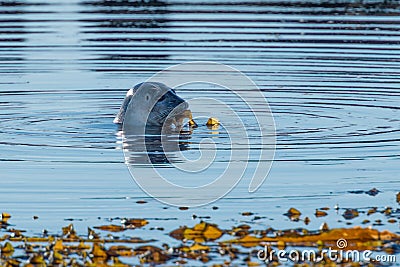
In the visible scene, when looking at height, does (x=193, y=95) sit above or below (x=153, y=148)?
above

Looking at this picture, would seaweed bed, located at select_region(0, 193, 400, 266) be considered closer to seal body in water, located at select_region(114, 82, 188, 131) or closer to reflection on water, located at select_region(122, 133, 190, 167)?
reflection on water, located at select_region(122, 133, 190, 167)

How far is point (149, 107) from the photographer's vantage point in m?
13.1

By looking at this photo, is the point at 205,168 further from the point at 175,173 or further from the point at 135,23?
the point at 135,23

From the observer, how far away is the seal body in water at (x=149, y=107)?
13109 millimetres

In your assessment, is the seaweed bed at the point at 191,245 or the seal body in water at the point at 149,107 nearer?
the seaweed bed at the point at 191,245

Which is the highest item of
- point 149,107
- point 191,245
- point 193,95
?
point 193,95

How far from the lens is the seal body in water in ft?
43.0

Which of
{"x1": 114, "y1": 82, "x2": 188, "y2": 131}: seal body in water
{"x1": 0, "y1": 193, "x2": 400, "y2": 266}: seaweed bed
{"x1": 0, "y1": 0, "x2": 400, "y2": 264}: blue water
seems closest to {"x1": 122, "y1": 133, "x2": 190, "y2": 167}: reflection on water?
{"x1": 0, "y1": 0, "x2": 400, "y2": 264}: blue water

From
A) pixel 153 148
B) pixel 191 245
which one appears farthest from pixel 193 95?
pixel 191 245

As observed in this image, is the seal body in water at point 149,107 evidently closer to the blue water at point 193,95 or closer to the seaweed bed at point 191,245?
the blue water at point 193,95

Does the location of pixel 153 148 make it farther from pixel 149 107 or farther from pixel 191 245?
pixel 191 245

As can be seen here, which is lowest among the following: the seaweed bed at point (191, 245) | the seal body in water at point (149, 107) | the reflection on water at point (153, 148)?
the seaweed bed at point (191, 245)

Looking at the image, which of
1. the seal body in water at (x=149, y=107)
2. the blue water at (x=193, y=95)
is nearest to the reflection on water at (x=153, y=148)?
the blue water at (x=193, y=95)

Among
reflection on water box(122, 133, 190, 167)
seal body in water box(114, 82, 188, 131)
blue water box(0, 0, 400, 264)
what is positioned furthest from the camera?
seal body in water box(114, 82, 188, 131)
